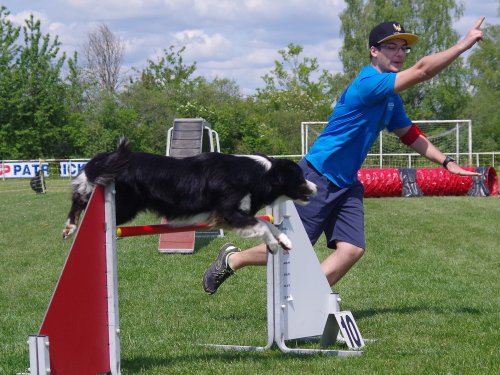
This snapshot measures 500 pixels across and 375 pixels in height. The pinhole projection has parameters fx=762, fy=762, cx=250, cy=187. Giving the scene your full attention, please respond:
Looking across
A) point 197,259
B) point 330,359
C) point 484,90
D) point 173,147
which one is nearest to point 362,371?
point 330,359

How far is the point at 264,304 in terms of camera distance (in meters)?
6.88

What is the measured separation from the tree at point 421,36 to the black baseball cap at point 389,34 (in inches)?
1987

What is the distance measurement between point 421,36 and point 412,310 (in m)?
51.5

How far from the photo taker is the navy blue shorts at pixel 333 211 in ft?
17.5

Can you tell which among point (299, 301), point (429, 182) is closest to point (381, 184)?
point (429, 182)

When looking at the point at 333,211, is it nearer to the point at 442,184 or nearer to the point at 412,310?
the point at 412,310

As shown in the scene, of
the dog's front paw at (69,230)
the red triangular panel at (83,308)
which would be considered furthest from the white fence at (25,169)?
the red triangular panel at (83,308)

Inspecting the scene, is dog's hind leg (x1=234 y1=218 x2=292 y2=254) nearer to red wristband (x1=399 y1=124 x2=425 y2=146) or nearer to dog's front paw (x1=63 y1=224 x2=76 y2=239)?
dog's front paw (x1=63 y1=224 x2=76 y2=239)

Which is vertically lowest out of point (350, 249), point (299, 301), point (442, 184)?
point (442, 184)

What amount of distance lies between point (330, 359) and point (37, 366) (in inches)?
76.7

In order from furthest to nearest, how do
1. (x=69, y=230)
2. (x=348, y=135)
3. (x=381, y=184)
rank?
(x=381, y=184) < (x=348, y=135) < (x=69, y=230)

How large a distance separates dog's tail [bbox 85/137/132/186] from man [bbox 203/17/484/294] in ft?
5.41

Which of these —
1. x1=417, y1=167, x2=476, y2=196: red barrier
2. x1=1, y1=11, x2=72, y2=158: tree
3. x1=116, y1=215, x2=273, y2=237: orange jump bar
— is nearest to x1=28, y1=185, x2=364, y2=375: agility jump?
x1=116, y1=215, x2=273, y2=237: orange jump bar

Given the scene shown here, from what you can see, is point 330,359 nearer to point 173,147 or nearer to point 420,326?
point 420,326
